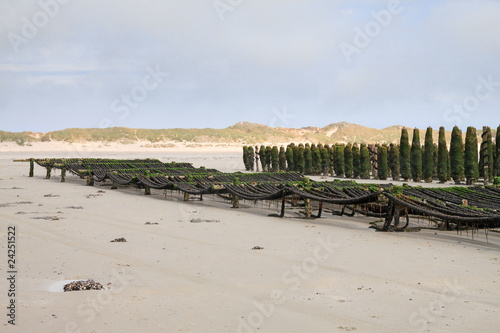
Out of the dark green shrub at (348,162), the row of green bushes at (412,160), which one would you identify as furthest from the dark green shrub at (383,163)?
the dark green shrub at (348,162)

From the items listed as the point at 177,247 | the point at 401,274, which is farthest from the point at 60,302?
the point at 401,274

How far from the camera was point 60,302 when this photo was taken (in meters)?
6.39

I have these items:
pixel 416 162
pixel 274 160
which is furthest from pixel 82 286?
pixel 274 160

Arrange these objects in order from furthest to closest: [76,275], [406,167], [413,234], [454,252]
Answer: [406,167], [413,234], [454,252], [76,275]

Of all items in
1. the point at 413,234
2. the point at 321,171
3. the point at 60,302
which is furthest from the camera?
the point at 321,171

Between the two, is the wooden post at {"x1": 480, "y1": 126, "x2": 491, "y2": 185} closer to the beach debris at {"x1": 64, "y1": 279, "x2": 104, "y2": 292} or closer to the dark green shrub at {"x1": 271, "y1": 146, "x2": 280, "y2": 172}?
the dark green shrub at {"x1": 271, "y1": 146, "x2": 280, "y2": 172}

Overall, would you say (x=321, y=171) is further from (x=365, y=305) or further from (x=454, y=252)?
(x=365, y=305)

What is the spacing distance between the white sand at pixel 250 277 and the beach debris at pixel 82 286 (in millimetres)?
157

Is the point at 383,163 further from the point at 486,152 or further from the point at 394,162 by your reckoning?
the point at 486,152

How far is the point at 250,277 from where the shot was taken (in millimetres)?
7758

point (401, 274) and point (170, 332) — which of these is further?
point (401, 274)

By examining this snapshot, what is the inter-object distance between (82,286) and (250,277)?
2.42 metres

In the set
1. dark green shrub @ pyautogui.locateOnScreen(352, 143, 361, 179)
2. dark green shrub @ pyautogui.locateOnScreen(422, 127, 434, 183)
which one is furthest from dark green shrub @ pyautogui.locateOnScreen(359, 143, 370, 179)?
dark green shrub @ pyautogui.locateOnScreen(422, 127, 434, 183)

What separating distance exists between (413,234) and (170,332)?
302 inches
